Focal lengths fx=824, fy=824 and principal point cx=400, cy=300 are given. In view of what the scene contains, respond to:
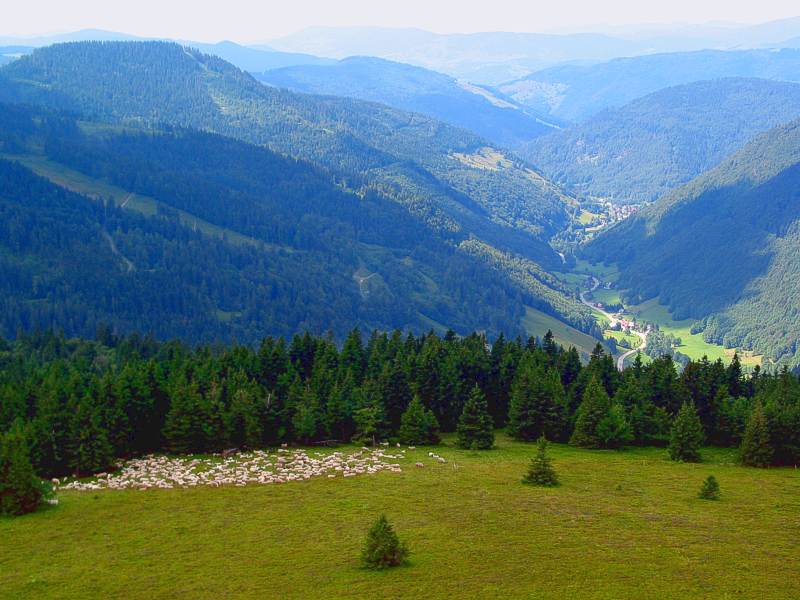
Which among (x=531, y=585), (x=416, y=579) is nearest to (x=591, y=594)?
(x=531, y=585)

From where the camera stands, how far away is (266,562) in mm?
60844

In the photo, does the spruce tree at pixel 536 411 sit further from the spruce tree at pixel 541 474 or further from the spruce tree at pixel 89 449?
the spruce tree at pixel 89 449

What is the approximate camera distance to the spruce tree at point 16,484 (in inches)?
2844

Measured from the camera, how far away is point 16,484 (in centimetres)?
7262

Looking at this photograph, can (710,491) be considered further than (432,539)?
Yes

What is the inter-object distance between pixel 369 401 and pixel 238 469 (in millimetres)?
24577

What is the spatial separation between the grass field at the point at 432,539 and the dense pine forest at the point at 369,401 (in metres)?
13.4

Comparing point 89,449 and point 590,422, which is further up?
point 590,422

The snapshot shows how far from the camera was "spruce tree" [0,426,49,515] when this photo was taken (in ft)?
237

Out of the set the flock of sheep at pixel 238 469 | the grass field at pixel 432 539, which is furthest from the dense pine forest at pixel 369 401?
the grass field at pixel 432 539

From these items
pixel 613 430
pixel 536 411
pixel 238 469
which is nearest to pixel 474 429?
pixel 536 411

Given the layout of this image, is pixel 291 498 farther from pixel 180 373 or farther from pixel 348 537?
pixel 180 373

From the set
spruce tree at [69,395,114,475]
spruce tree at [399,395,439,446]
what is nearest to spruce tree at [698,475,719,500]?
spruce tree at [399,395,439,446]

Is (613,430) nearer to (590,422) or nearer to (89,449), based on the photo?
(590,422)
